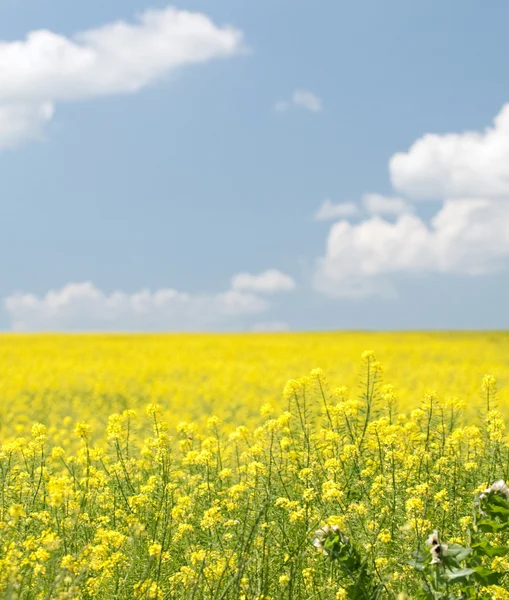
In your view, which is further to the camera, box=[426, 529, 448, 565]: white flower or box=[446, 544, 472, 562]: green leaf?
box=[446, 544, 472, 562]: green leaf

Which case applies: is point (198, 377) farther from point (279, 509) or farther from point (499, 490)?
point (499, 490)

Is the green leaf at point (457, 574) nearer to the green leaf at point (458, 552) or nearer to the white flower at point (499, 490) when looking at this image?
the green leaf at point (458, 552)

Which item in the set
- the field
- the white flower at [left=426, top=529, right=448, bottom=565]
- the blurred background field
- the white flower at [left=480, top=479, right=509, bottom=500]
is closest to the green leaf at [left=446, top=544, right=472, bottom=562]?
the field

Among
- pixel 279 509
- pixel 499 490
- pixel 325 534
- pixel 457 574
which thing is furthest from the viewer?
pixel 279 509

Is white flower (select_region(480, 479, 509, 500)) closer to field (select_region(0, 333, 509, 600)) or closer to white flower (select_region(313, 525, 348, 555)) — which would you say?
field (select_region(0, 333, 509, 600))

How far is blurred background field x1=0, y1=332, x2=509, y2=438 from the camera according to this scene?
1797 cm

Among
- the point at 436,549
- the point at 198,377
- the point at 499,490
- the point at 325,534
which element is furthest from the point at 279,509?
the point at 198,377

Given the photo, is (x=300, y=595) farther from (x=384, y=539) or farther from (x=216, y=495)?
(x=216, y=495)

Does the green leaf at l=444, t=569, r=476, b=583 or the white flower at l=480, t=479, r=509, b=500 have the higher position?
the white flower at l=480, t=479, r=509, b=500

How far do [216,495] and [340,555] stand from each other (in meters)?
1.85

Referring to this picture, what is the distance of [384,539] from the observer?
13.8 feet

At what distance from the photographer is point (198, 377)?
23.5m

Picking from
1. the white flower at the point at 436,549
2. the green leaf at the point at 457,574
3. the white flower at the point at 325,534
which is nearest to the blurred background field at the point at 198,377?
the white flower at the point at 325,534

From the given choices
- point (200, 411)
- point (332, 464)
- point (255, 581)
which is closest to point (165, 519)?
point (255, 581)
